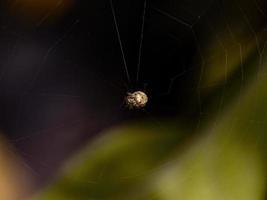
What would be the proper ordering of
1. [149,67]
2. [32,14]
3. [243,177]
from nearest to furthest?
[32,14] < [149,67] < [243,177]

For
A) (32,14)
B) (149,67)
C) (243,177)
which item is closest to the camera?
(32,14)

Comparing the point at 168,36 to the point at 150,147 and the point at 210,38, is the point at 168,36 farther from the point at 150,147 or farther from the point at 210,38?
the point at 150,147

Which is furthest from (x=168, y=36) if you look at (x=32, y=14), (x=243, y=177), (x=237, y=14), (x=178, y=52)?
(x=243, y=177)
